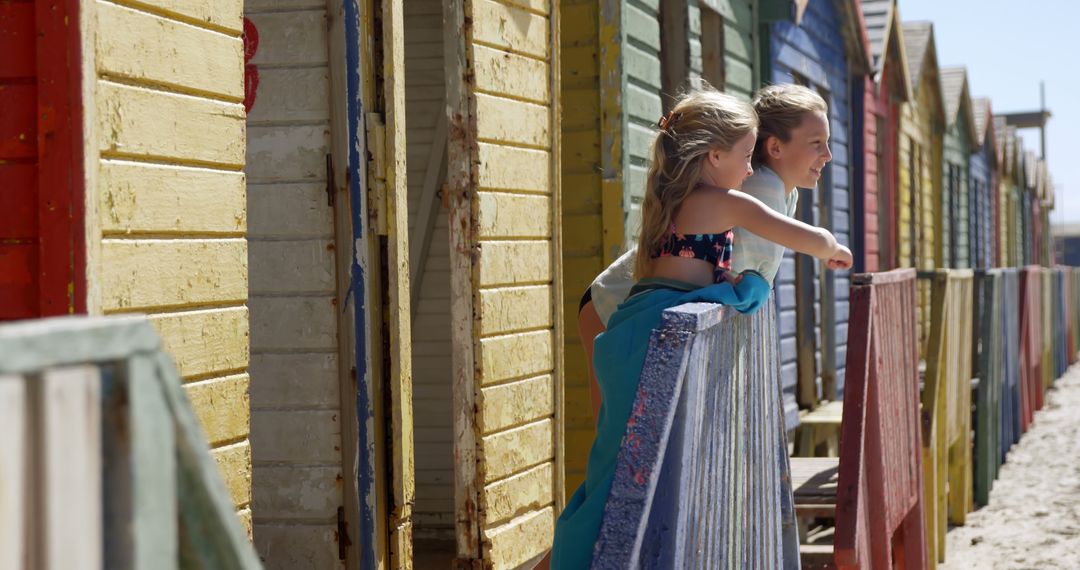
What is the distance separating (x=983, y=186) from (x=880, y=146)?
12.5 m

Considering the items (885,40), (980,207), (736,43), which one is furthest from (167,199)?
(980,207)

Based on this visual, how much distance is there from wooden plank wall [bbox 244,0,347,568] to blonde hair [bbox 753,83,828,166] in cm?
142

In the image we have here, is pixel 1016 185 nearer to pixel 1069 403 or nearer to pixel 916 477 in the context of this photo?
pixel 1069 403

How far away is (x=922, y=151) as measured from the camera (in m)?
17.5

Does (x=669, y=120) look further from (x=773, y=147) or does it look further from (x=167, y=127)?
(x=167, y=127)

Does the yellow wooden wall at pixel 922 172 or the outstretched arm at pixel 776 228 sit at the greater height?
the yellow wooden wall at pixel 922 172

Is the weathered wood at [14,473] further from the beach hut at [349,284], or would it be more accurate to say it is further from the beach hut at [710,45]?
the beach hut at [710,45]

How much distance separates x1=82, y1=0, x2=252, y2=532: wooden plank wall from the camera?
2965 millimetres

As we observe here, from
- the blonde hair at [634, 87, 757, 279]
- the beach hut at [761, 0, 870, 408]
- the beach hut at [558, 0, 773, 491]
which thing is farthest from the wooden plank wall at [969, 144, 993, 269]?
the blonde hair at [634, 87, 757, 279]

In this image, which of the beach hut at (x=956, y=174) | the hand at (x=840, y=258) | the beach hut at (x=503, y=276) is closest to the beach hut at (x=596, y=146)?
the beach hut at (x=503, y=276)

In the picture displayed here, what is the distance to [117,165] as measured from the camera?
3.00 metres

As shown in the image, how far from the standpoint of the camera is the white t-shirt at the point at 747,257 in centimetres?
387

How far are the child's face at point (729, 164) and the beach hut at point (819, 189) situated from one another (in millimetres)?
5529

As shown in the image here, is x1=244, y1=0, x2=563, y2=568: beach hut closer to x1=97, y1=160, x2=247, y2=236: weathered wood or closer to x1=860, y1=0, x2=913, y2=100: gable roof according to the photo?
x1=97, y1=160, x2=247, y2=236: weathered wood
